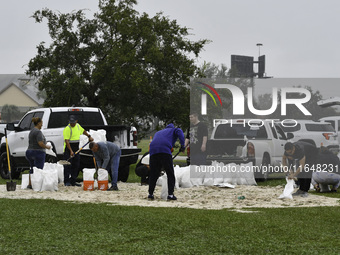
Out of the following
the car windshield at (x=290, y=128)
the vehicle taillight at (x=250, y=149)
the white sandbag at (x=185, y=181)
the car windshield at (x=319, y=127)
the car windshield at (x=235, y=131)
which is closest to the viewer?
the white sandbag at (x=185, y=181)

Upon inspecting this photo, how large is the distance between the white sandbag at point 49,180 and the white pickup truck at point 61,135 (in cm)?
170

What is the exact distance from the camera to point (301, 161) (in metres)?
14.0

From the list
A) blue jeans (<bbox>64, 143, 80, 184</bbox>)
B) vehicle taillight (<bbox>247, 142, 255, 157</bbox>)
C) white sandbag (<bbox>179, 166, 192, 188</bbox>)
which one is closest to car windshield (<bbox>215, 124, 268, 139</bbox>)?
vehicle taillight (<bbox>247, 142, 255, 157</bbox>)

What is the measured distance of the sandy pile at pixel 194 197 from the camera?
1323 centimetres

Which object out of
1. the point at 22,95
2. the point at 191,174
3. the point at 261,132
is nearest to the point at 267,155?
the point at 261,132

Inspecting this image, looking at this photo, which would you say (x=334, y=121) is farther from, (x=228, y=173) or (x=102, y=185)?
(x=102, y=185)

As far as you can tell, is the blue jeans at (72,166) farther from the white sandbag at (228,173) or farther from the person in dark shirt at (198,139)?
the white sandbag at (228,173)

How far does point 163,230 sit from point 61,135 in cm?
957

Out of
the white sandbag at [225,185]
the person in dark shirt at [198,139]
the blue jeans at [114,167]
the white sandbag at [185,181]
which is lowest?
the white sandbag at [225,185]

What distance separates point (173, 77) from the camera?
28.2 m

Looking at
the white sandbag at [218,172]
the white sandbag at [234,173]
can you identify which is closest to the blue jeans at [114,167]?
the white sandbag at [218,172]

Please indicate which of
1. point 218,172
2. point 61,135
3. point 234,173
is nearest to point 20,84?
point 61,135

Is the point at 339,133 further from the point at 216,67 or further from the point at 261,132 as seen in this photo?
the point at 216,67

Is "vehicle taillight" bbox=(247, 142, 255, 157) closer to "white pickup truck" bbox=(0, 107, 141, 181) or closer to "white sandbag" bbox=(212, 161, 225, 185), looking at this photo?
"white sandbag" bbox=(212, 161, 225, 185)
